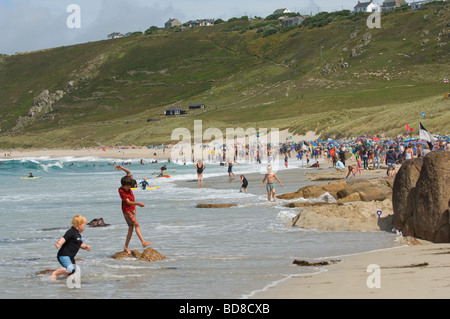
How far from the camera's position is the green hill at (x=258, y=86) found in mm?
99438

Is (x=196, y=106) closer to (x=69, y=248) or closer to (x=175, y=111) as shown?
(x=175, y=111)

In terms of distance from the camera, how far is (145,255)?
36.1 feet

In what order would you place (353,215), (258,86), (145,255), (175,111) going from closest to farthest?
(145,255) → (353,215) → (175,111) → (258,86)

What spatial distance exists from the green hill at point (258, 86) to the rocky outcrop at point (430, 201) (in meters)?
44.1

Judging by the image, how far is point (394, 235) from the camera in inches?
490

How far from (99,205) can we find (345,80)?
108 meters

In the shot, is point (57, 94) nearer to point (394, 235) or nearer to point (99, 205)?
point (99, 205)

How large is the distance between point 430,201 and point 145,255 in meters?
5.10

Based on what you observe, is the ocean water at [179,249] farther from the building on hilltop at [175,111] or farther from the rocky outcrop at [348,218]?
the building on hilltop at [175,111]

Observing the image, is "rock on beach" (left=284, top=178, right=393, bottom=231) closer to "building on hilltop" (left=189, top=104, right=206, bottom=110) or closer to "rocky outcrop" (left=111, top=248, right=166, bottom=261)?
"rocky outcrop" (left=111, top=248, right=166, bottom=261)

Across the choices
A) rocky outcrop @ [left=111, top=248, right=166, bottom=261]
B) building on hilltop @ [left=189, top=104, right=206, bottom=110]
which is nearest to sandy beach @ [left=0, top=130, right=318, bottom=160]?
building on hilltop @ [left=189, top=104, right=206, bottom=110]

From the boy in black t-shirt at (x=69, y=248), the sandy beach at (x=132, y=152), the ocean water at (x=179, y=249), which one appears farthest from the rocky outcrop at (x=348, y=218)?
the sandy beach at (x=132, y=152)

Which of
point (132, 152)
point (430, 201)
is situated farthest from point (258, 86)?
point (430, 201)

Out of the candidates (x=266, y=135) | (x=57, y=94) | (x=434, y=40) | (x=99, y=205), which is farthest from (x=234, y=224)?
(x=57, y=94)
